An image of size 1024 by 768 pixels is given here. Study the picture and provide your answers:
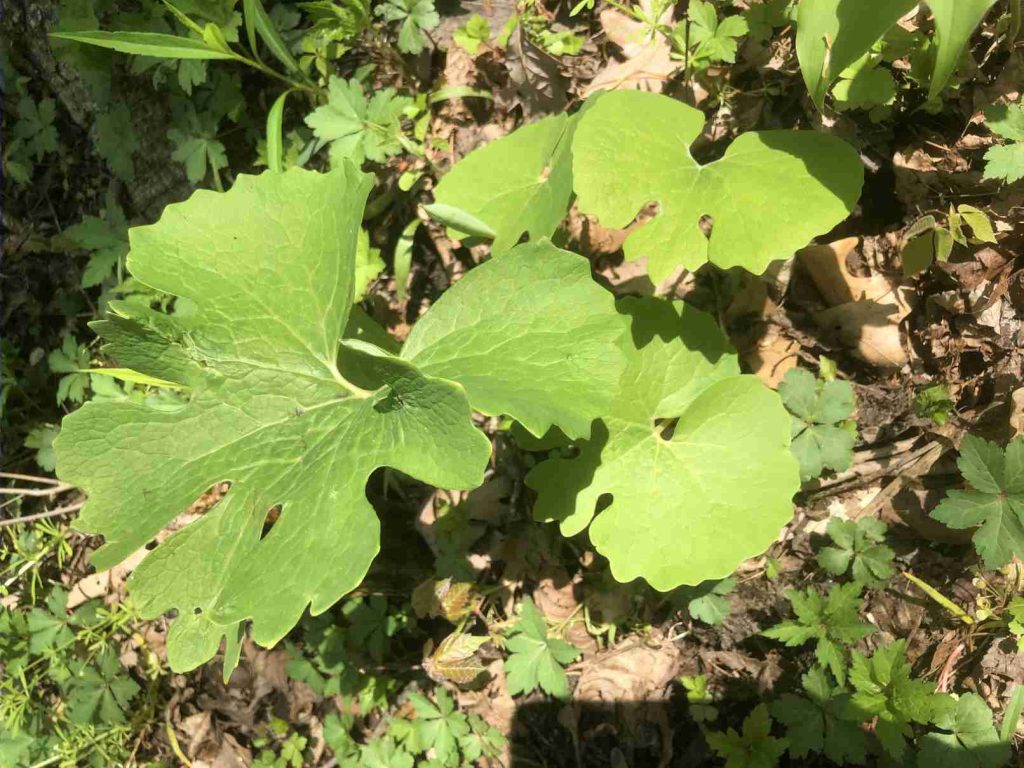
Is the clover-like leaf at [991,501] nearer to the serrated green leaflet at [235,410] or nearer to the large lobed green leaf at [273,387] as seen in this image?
the large lobed green leaf at [273,387]

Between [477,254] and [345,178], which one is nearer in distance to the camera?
[345,178]

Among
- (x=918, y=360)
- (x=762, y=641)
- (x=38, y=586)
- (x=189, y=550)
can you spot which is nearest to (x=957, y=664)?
(x=762, y=641)

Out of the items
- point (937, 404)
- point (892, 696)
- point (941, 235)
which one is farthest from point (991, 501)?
point (941, 235)

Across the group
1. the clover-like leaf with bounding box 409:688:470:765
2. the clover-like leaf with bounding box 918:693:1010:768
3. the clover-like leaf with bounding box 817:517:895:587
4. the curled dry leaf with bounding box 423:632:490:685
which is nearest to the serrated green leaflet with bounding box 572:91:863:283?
the clover-like leaf with bounding box 817:517:895:587

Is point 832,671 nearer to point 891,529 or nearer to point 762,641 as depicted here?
point 762,641

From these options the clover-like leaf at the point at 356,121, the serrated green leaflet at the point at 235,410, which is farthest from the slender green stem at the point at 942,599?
the clover-like leaf at the point at 356,121

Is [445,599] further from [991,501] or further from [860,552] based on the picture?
[991,501]

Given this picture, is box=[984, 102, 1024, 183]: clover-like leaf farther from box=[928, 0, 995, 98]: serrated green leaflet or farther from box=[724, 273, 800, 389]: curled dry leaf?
box=[724, 273, 800, 389]: curled dry leaf
